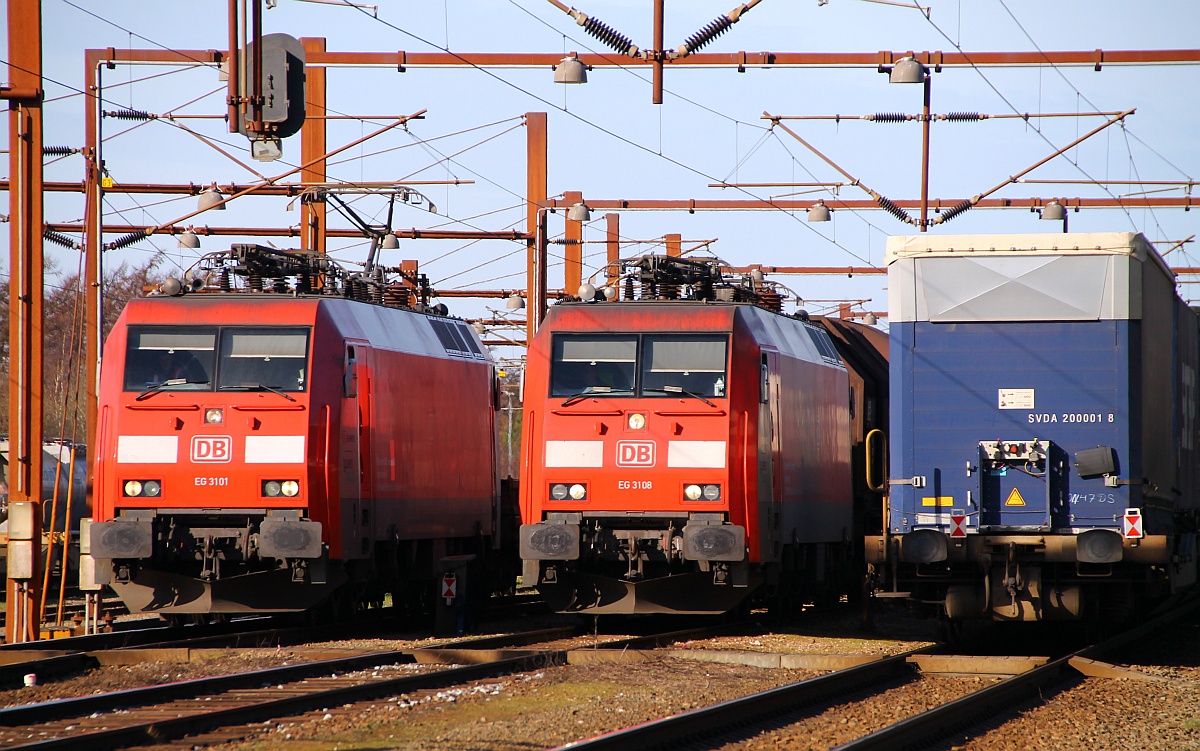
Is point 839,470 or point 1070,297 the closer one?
point 1070,297

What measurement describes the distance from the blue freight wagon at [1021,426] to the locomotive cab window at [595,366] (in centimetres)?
287

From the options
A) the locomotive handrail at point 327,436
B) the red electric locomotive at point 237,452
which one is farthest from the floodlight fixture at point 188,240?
the locomotive handrail at point 327,436

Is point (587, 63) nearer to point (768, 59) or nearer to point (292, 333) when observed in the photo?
point (768, 59)

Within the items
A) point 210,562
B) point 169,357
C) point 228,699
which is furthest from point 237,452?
point 228,699

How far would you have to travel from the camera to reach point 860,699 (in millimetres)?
11758

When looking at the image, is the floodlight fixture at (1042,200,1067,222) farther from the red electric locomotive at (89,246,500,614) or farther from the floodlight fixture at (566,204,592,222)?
the red electric locomotive at (89,246,500,614)

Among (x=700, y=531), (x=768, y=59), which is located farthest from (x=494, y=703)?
(x=768, y=59)

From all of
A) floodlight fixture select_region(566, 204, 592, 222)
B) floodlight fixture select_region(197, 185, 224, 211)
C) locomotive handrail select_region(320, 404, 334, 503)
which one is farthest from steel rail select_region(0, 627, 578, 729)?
floodlight fixture select_region(566, 204, 592, 222)

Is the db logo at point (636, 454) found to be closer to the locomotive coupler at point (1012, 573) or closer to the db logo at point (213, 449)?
the locomotive coupler at point (1012, 573)

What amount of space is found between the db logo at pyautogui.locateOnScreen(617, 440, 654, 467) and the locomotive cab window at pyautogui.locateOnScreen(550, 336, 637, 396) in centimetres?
61

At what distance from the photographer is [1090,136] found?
24266mm

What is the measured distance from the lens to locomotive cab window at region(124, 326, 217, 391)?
15500 millimetres

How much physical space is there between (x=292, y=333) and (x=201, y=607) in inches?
121

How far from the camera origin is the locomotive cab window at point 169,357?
50.9 ft
